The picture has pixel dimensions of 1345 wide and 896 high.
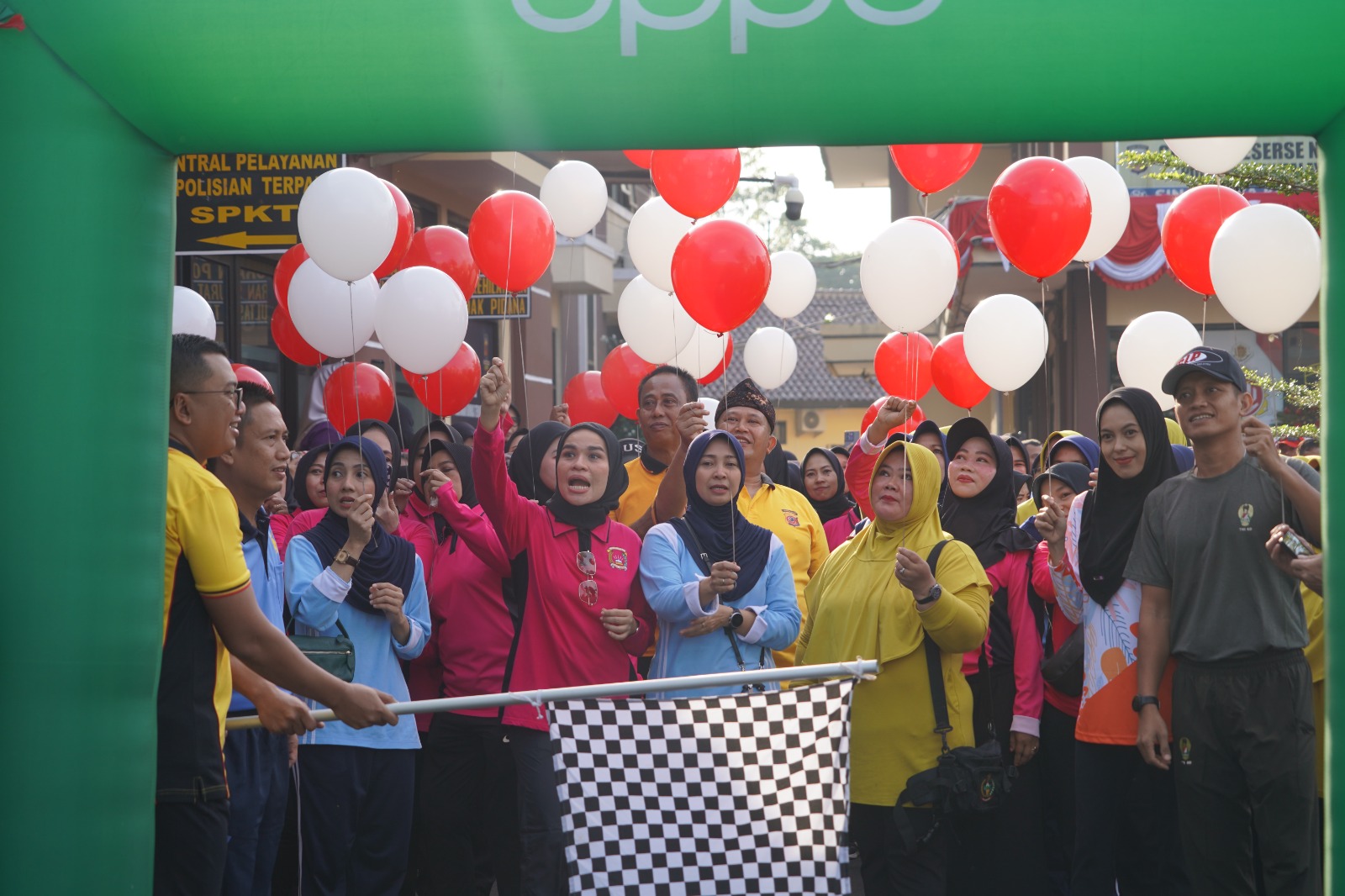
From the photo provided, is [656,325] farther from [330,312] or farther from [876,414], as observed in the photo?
[330,312]

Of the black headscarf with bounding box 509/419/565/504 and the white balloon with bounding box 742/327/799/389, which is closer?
the black headscarf with bounding box 509/419/565/504

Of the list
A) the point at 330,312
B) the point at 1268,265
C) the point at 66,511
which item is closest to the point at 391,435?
the point at 330,312

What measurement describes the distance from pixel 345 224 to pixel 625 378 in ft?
9.96

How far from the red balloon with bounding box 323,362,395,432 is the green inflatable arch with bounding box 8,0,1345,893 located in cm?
426

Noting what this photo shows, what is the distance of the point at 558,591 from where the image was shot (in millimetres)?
5320

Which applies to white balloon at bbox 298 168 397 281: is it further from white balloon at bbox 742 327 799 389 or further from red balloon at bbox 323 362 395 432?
white balloon at bbox 742 327 799 389

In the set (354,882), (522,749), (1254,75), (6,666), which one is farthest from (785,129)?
(354,882)

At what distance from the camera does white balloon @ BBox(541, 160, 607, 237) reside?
7988mm

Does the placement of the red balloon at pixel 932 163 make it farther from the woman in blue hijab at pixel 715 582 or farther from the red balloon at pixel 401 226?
the red balloon at pixel 401 226

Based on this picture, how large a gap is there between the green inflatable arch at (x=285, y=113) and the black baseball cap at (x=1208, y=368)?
121 centimetres

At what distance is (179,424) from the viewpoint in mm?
3830

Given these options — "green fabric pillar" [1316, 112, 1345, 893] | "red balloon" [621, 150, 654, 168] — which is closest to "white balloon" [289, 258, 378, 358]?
"red balloon" [621, 150, 654, 168]

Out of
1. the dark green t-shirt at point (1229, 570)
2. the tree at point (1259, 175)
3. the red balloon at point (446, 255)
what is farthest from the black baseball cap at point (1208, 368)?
the tree at point (1259, 175)

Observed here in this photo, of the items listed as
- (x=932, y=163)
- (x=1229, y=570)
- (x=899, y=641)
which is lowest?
(x=899, y=641)
